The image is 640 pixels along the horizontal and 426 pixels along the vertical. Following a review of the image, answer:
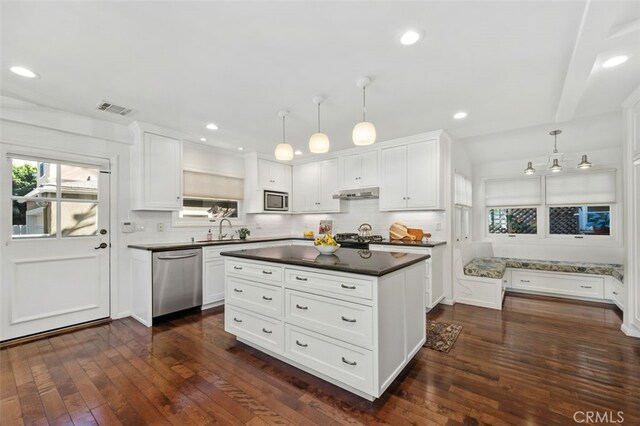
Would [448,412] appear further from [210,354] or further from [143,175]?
[143,175]

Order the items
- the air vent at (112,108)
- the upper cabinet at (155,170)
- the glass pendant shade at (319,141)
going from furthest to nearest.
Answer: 1. the upper cabinet at (155,170)
2. the air vent at (112,108)
3. the glass pendant shade at (319,141)

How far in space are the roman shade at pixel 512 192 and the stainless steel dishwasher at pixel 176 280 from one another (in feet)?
17.5

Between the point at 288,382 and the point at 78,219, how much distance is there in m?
3.21

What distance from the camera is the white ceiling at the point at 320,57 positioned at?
5.55 feet

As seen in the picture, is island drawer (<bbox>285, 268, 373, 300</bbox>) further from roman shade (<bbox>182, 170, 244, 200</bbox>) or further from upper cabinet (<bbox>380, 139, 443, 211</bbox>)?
roman shade (<bbox>182, 170, 244, 200</bbox>)

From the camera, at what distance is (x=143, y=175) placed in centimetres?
367

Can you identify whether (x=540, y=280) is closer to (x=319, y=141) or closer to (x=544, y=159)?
(x=544, y=159)

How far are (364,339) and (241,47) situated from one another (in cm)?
227

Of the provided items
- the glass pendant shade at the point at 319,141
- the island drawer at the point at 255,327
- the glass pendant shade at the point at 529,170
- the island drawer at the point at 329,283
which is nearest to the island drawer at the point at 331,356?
the island drawer at the point at 255,327

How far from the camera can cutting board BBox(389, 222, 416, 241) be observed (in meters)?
4.23

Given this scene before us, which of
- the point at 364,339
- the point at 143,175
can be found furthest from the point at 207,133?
the point at 364,339

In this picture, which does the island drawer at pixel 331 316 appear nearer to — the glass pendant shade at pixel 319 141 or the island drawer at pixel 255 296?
the island drawer at pixel 255 296

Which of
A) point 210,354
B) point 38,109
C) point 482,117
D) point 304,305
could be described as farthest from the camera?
point 482,117

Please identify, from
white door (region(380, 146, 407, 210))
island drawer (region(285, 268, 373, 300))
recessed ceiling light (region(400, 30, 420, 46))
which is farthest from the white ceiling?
island drawer (region(285, 268, 373, 300))
